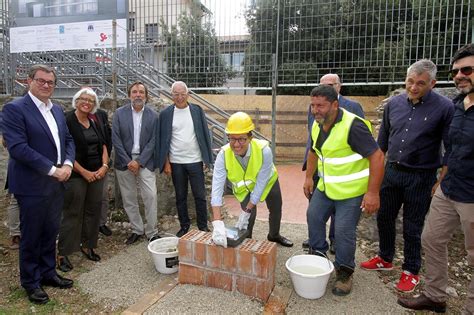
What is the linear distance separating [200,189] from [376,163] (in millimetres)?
2246

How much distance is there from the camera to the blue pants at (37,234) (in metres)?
3.33

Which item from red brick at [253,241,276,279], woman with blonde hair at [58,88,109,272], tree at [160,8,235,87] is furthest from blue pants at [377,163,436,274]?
tree at [160,8,235,87]

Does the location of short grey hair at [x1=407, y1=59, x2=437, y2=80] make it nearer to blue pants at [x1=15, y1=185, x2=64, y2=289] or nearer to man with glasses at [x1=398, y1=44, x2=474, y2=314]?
man with glasses at [x1=398, y1=44, x2=474, y2=314]

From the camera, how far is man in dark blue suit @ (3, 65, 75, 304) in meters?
3.18

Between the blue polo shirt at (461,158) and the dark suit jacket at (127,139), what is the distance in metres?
3.10

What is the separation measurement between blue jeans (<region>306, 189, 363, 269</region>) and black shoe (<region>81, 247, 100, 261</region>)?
2.37 meters

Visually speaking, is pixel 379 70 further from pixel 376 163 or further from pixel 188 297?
pixel 188 297

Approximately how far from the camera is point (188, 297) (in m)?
3.21

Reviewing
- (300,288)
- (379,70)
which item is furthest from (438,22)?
(300,288)

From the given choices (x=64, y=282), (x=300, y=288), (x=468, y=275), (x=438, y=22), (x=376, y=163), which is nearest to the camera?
(x=376, y=163)

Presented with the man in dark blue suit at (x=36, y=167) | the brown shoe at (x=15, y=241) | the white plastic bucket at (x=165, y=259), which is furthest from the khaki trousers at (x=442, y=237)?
the brown shoe at (x=15, y=241)

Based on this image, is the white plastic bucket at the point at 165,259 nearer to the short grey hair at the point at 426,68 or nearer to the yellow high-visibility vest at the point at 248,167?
the yellow high-visibility vest at the point at 248,167

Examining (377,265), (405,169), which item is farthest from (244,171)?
(377,265)

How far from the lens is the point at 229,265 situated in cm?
330
